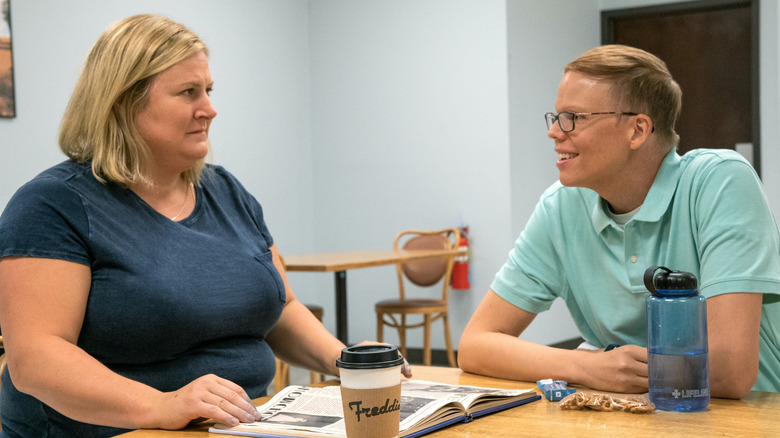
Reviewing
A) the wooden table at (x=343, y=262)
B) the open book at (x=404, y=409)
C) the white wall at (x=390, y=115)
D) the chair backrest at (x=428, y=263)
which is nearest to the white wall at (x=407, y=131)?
the white wall at (x=390, y=115)

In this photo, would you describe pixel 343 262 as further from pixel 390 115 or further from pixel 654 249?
pixel 654 249

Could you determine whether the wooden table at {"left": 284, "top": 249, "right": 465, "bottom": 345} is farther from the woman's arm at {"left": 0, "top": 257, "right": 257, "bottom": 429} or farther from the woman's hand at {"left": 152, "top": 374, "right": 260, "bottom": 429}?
the woman's hand at {"left": 152, "top": 374, "right": 260, "bottom": 429}

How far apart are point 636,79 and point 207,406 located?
99 centimetres

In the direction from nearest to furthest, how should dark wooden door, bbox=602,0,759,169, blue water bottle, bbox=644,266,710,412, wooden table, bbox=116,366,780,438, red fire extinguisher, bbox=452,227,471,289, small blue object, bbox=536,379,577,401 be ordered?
1. wooden table, bbox=116,366,780,438
2. blue water bottle, bbox=644,266,710,412
3. small blue object, bbox=536,379,577,401
4. red fire extinguisher, bbox=452,227,471,289
5. dark wooden door, bbox=602,0,759,169

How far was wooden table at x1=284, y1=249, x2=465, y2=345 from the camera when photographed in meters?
4.28

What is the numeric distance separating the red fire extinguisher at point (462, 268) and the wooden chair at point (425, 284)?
61 mm

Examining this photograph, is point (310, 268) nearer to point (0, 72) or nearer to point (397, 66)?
point (0, 72)

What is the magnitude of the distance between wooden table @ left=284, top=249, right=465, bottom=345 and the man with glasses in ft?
8.46

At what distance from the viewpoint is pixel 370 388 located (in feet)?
3.31

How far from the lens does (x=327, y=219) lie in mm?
6398

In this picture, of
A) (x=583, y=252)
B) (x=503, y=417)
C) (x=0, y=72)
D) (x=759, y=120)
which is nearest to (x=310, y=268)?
(x=0, y=72)

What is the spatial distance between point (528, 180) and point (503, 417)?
459cm

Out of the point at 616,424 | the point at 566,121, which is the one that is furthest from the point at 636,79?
the point at 616,424

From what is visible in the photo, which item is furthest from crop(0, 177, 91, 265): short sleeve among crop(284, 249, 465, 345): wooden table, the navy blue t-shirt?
crop(284, 249, 465, 345): wooden table
